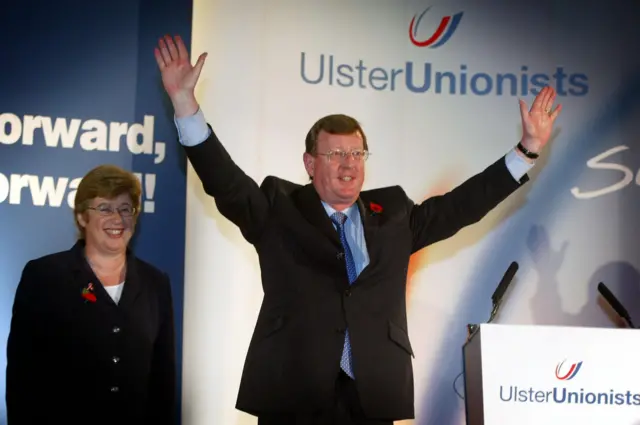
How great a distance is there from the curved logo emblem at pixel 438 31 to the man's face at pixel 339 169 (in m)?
1.44

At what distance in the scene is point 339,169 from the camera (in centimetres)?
309

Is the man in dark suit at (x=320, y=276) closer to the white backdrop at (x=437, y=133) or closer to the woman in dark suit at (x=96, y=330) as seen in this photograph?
the woman in dark suit at (x=96, y=330)

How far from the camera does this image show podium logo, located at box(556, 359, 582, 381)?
294 centimetres

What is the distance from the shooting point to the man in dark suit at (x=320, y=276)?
2902 mm

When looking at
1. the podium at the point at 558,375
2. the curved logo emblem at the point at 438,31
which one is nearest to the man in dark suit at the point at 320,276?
the podium at the point at 558,375

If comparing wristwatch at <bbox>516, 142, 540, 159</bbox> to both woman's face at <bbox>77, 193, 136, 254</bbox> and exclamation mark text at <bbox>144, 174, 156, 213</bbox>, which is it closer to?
woman's face at <bbox>77, 193, 136, 254</bbox>

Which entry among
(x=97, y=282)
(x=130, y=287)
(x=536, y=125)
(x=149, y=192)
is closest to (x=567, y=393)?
(x=536, y=125)

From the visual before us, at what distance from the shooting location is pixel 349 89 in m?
4.35

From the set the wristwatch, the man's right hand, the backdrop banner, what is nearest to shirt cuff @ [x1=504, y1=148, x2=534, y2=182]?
the wristwatch

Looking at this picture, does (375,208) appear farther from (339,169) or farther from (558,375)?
(558,375)

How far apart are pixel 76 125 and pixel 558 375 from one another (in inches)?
96.0

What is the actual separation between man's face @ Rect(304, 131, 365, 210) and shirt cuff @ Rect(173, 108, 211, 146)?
45cm

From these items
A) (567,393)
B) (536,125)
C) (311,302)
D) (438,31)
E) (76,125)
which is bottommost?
(567,393)

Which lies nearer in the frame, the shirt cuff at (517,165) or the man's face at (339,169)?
the man's face at (339,169)
